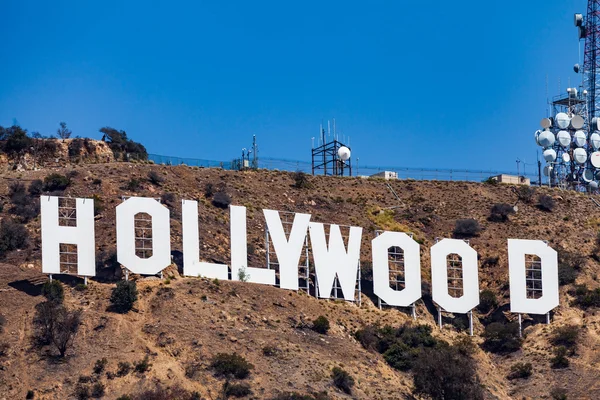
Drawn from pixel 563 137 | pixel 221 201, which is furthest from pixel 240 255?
pixel 563 137

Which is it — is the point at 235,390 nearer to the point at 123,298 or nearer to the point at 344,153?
the point at 123,298

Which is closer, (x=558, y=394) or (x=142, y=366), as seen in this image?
(x=142, y=366)

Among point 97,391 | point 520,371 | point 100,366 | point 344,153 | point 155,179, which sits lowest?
point 520,371

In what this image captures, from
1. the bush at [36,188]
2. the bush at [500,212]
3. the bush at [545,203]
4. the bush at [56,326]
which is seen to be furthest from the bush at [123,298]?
the bush at [545,203]

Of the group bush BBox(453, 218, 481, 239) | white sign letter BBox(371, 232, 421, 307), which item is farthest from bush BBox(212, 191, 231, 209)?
bush BBox(453, 218, 481, 239)

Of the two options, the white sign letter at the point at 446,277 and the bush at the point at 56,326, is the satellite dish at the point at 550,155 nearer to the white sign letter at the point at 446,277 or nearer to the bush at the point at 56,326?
the white sign letter at the point at 446,277

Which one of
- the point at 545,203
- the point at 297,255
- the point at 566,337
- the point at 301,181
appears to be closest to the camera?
the point at 566,337
